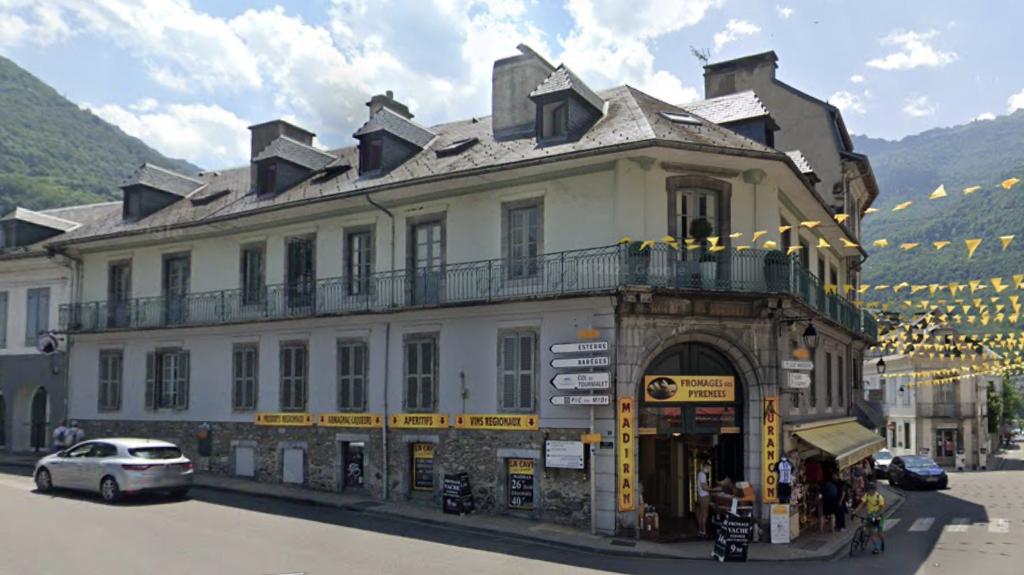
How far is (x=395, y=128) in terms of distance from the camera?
77.3 feet

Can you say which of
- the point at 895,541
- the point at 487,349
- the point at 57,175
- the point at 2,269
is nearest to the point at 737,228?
the point at 487,349

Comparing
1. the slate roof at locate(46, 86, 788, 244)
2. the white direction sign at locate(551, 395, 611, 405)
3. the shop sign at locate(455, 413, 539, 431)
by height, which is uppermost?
the slate roof at locate(46, 86, 788, 244)

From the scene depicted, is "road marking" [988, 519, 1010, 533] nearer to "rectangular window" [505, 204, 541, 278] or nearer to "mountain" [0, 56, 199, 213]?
"rectangular window" [505, 204, 541, 278]

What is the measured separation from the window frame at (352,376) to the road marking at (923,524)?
1468 centimetres

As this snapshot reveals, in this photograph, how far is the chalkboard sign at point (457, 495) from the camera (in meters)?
19.2

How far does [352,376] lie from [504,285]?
5363 millimetres

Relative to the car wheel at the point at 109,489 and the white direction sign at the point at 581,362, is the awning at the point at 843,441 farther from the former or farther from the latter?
the car wheel at the point at 109,489

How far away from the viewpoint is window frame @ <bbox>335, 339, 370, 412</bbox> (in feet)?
72.2

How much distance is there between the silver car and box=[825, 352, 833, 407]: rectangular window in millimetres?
17669

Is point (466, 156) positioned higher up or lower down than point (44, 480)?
higher up

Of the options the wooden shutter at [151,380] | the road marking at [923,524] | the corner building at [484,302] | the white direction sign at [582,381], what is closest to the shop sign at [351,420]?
the corner building at [484,302]

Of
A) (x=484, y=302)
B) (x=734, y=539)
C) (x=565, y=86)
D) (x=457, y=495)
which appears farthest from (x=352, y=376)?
(x=734, y=539)

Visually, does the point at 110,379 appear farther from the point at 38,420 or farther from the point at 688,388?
the point at 688,388

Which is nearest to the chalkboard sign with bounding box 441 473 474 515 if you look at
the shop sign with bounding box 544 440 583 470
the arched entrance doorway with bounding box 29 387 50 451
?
the shop sign with bounding box 544 440 583 470
